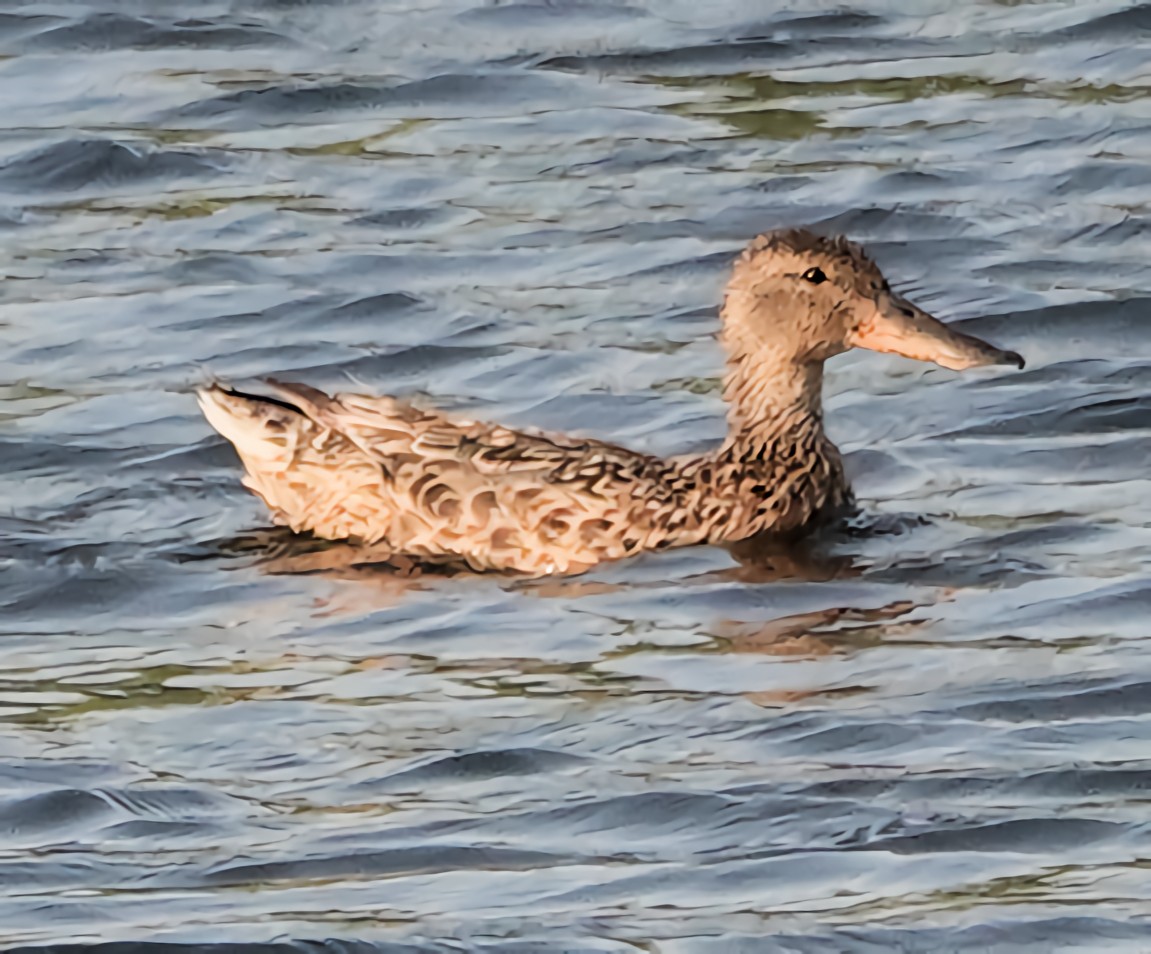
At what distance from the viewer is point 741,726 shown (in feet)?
28.8

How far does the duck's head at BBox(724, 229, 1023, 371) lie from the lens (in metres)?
10.7

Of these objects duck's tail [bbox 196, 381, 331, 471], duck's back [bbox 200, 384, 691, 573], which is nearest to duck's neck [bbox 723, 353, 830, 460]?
duck's back [bbox 200, 384, 691, 573]

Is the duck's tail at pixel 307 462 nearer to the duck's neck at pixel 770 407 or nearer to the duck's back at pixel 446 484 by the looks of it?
the duck's back at pixel 446 484

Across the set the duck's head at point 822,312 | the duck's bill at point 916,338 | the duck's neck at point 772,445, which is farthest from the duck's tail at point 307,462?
the duck's bill at point 916,338

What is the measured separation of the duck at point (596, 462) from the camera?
33.5ft

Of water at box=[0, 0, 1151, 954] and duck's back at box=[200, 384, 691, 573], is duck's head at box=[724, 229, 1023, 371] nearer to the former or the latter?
water at box=[0, 0, 1151, 954]

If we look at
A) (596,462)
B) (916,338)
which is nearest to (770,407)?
(916,338)

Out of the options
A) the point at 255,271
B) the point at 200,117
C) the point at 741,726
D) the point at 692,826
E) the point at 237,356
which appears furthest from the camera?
the point at 200,117

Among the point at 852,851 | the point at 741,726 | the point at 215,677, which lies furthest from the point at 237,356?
the point at 852,851

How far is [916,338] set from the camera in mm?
10688

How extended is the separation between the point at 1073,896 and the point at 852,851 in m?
0.51

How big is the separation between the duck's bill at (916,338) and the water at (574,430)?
43cm

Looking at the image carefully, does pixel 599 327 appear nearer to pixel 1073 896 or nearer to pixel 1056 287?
pixel 1056 287

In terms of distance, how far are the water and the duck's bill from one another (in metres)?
0.43
